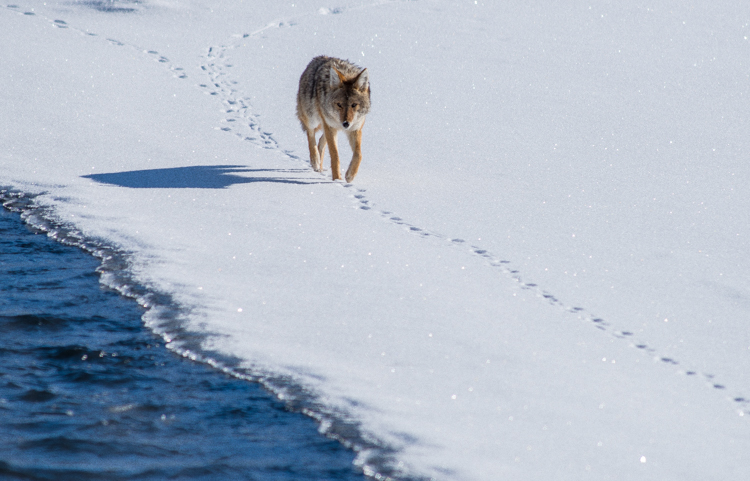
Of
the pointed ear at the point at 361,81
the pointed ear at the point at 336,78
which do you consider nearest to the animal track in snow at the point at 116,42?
the pointed ear at the point at 336,78

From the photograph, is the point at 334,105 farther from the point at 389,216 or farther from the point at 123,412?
the point at 123,412

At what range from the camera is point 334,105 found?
7.05 metres

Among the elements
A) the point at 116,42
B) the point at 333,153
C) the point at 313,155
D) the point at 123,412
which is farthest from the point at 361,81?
the point at 116,42

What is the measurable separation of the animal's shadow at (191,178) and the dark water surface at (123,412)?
7.85 feet

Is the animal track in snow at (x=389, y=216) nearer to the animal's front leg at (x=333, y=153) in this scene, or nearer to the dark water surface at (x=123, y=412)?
the animal's front leg at (x=333, y=153)

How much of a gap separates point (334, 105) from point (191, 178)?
4.80 feet

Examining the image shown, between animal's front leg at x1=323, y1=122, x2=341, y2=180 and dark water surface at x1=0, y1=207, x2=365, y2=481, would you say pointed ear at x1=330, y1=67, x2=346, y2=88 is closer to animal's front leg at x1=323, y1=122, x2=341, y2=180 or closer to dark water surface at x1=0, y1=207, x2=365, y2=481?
animal's front leg at x1=323, y1=122, x2=341, y2=180

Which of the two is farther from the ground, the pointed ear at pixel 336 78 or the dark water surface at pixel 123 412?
the pointed ear at pixel 336 78

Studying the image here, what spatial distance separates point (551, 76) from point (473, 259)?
610 centimetres

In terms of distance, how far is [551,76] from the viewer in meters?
10.7

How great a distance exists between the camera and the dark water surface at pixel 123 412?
305 cm

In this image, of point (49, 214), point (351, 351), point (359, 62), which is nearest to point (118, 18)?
point (359, 62)

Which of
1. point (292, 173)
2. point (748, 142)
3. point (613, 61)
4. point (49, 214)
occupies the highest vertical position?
point (613, 61)

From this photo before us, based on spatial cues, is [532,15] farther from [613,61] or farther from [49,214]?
[49,214]
